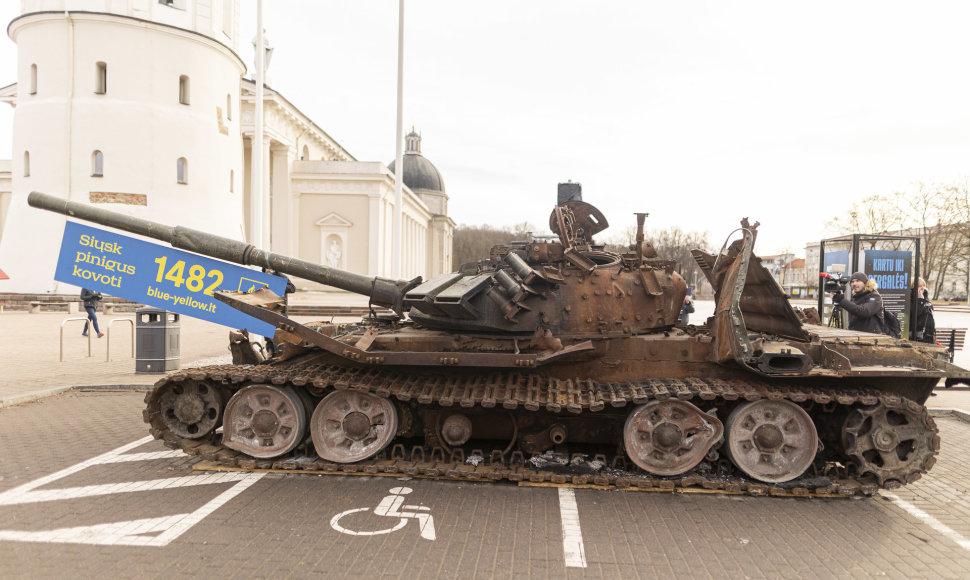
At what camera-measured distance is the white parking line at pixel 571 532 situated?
4832mm

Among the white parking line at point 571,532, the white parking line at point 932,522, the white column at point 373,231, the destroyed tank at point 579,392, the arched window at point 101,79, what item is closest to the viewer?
the white parking line at point 571,532

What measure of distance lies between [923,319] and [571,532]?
11.8 m

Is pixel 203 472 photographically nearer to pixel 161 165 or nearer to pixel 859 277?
pixel 859 277

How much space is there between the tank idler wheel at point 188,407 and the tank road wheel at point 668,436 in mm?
4392

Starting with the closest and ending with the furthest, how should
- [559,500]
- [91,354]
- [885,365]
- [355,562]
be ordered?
[355,562], [559,500], [885,365], [91,354]

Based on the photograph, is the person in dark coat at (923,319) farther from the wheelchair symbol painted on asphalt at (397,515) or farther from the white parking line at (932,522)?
the wheelchair symbol painted on asphalt at (397,515)

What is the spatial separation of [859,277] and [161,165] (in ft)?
120

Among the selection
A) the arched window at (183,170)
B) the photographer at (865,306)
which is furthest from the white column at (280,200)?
the photographer at (865,306)

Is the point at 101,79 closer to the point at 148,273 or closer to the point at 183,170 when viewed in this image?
the point at 183,170

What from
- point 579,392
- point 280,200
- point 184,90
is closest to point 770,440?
point 579,392

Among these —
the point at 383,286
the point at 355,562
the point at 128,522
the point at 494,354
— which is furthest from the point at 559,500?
the point at 128,522

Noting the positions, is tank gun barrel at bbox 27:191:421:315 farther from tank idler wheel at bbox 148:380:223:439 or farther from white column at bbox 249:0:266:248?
white column at bbox 249:0:266:248

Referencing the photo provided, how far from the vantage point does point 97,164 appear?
3547 cm

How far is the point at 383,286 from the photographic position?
7.75m
